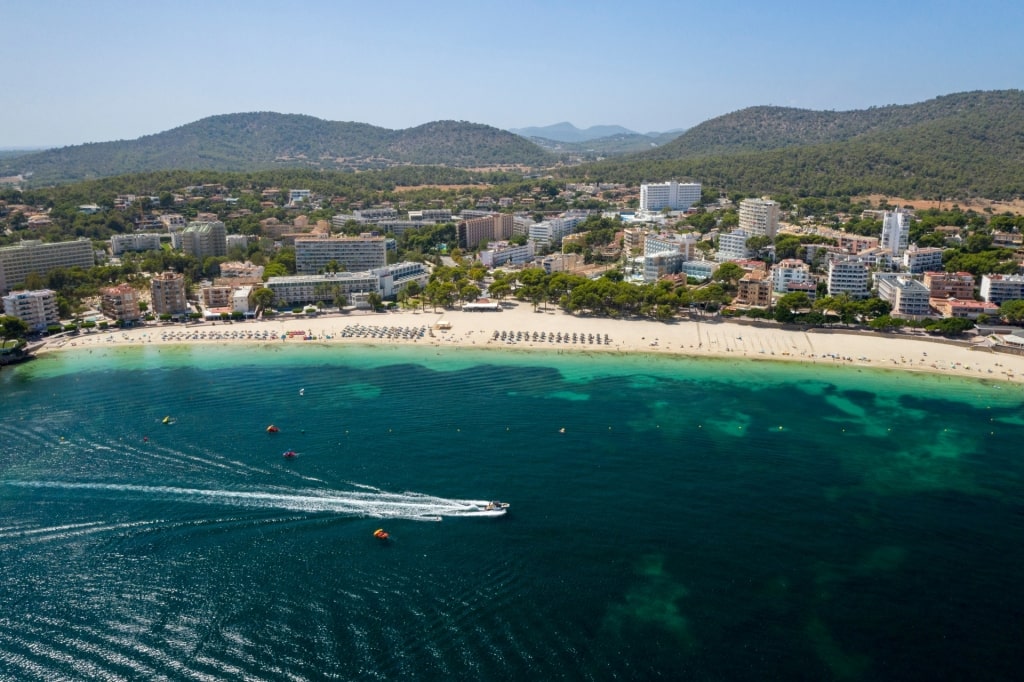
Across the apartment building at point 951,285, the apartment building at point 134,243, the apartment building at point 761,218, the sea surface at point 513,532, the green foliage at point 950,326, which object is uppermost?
the apartment building at point 761,218

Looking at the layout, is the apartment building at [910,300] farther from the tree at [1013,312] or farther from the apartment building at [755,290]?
the apartment building at [755,290]

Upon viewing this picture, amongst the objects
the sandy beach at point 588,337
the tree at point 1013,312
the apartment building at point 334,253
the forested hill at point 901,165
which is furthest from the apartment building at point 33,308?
the forested hill at point 901,165

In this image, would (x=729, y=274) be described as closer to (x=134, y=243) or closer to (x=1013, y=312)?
(x=1013, y=312)

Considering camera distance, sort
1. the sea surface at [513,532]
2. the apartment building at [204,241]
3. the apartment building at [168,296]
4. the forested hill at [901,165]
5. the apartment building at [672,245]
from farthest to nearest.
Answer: the forested hill at [901,165]
the apartment building at [204,241]
the apartment building at [672,245]
the apartment building at [168,296]
the sea surface at [513,532]

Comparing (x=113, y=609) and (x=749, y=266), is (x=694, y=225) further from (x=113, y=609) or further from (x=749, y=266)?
(x=113, y=609)

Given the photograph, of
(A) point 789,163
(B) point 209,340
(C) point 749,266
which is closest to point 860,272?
(C) point 749,266

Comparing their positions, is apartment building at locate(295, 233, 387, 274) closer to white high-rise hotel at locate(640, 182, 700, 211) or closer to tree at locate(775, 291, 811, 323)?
tree at locate(775, 291, 811, 323)
